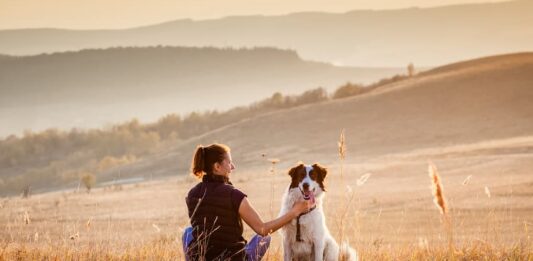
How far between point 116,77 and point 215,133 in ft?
294

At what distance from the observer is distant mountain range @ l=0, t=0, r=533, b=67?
6870 inches

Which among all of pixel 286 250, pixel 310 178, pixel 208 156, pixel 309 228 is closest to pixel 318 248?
pixel 309 228

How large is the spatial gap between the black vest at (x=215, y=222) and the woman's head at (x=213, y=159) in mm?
66

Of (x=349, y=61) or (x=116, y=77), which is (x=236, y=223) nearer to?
(x=116, y=77)

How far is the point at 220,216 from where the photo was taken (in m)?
6.70

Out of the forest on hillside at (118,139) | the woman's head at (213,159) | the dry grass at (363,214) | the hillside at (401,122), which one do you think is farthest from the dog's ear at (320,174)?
the forest on hillside at (118,139)

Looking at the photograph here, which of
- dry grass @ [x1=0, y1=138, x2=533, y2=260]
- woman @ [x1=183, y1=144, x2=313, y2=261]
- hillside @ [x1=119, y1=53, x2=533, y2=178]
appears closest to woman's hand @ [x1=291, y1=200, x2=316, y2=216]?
woman @ [x1=183, y1=144, x2=313, y2=261]

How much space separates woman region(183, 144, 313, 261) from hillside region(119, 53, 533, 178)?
81.3 ft

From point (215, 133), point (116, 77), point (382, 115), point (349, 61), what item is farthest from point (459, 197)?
point (349, 61)

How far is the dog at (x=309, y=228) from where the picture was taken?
24.1ft

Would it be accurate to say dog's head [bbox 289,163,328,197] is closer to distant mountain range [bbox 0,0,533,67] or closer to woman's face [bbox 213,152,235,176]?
woman's face [bbox 213,152,235,176]

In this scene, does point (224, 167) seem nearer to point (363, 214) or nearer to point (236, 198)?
point (236, 198)

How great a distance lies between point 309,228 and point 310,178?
430 millimetres

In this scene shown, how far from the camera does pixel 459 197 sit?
63.1 feet
